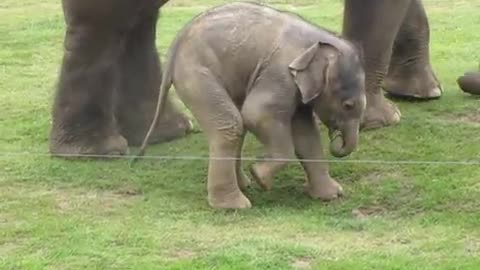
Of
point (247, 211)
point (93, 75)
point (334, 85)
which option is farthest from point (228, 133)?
point (93, 75)

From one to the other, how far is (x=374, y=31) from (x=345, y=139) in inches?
40.6

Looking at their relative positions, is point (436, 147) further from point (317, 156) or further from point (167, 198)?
point (167, 198)

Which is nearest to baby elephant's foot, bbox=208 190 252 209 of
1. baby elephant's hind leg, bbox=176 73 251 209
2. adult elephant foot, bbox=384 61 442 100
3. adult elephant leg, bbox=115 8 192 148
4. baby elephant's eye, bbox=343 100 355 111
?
baby elephant's hind leg, bbox=176 73 251 209

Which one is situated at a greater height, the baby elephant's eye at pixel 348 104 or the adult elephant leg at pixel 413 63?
the baby elephant's eye at pixel 348 104

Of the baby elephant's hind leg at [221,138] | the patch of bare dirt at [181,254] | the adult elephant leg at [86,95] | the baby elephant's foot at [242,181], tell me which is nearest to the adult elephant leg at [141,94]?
the adult elephant leg at [86,95]

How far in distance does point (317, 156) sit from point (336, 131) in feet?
0.41

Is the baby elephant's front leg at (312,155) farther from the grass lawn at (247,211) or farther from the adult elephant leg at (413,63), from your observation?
the adult elephant leg at (413,63)

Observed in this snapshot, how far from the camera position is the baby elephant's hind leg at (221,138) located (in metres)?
4.55

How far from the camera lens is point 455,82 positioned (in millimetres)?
6922

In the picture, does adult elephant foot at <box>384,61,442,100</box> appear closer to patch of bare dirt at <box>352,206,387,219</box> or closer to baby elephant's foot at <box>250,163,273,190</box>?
patch of bare dirt at <box>352,206,387,219</box>

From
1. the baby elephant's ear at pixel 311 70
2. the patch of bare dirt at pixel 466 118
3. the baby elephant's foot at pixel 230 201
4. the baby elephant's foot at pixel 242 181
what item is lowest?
the patch of bare dirt at pixel 466 118

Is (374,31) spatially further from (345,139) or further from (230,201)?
(230,201)

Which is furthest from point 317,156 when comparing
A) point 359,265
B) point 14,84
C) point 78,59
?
point 14,84

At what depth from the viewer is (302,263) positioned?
395cm
